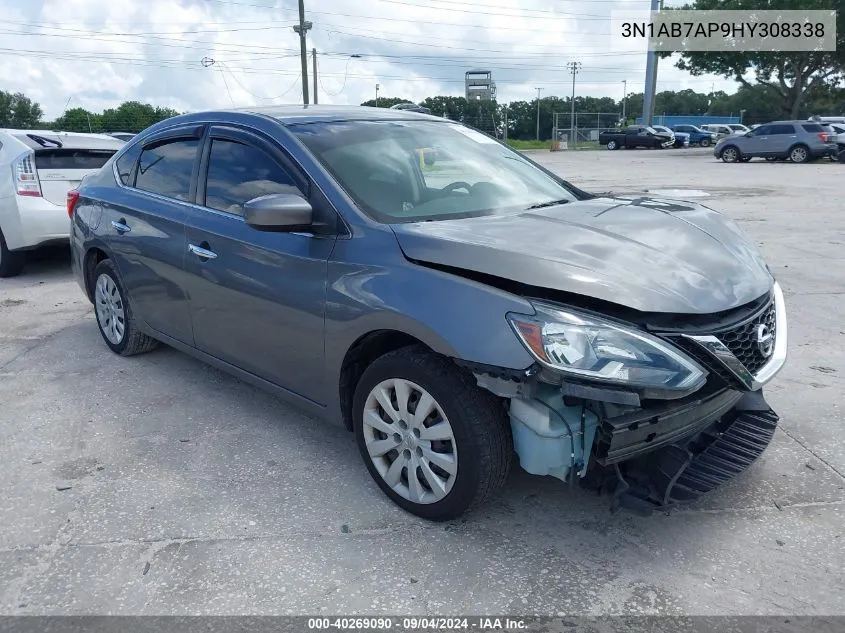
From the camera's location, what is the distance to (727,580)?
258 centimetres

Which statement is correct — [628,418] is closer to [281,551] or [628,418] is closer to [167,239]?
[281,551]

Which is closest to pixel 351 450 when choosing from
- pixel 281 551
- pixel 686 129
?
pixel 281 551

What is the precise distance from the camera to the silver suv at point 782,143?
89.0ft

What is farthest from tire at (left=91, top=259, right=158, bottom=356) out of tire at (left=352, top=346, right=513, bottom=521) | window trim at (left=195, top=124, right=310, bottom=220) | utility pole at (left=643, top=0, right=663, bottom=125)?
utility pole at (left=643, top=0, right=663, bottom=125)

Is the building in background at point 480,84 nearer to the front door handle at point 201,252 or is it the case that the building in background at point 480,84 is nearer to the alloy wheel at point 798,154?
Result: the alloy wheel at point 798,154

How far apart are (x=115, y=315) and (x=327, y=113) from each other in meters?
2.32

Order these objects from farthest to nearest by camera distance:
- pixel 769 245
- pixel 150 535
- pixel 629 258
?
1. pixel 769 245
2. pixel 150 535
3. pixel 629 258

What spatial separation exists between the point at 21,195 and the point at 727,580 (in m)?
7.55

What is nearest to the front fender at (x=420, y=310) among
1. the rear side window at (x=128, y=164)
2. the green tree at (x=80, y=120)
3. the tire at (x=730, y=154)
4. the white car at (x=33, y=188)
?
the rear side window at (x=128, y=164)

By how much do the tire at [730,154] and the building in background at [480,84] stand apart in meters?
25.2

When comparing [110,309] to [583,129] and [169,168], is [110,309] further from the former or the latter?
[583,129]

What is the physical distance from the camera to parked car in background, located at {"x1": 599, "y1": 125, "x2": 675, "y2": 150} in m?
47.8

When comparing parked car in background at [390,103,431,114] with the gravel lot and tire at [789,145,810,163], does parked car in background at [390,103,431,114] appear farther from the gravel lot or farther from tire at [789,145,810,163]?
tire at [789,145,810,163]

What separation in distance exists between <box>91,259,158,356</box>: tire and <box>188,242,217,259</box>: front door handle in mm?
1162
